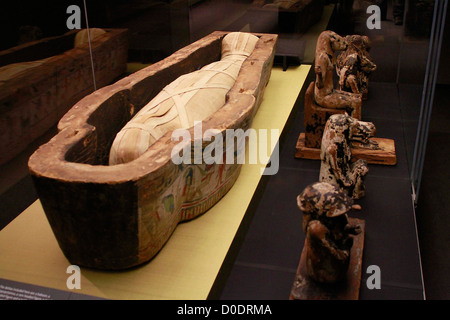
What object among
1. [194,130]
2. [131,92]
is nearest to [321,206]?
[194,130]

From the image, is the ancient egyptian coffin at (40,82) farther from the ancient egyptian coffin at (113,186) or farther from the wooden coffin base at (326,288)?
the wooden coffin base at (326,288)

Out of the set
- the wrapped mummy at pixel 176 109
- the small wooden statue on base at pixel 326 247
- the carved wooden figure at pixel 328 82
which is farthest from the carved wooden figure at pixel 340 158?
the wrapped mummy at pixel 176 109

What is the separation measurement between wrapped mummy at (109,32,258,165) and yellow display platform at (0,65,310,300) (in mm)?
570

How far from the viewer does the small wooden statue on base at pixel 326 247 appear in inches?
95.6

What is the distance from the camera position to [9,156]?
10.9ft

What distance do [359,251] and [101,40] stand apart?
105 inches

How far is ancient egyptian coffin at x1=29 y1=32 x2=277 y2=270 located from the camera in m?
2.49

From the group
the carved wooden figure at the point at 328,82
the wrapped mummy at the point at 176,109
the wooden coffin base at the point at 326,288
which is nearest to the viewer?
the wooden coffin base at the point at 326,288

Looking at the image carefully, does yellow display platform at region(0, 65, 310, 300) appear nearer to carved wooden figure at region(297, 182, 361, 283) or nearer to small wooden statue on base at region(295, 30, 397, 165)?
carved wooden figure at region(297, 182, 361, 283)

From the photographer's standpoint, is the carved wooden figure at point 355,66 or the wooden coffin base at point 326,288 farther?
the carved wooden figure at point 355,66

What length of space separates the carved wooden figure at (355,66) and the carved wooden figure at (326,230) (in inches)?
86.7

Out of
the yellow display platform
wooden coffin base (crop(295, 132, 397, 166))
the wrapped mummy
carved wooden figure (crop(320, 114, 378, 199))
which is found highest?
the wrapped mummy

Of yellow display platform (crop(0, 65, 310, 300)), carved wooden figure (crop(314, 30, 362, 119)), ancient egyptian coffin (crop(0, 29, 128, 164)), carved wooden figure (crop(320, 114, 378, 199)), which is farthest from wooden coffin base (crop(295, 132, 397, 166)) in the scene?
ancient egyptian coffin (crop(0, 29, 128, 164))

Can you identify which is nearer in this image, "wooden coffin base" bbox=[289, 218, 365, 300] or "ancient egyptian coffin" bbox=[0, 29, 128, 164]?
Answer: "wooden coffin base" bbox=[289, 218, 365, 300]
